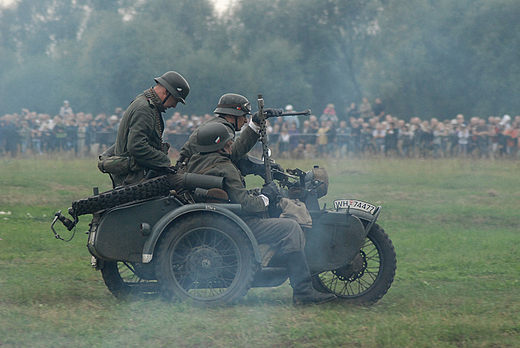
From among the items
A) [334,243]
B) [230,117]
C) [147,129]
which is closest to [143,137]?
[147,129]

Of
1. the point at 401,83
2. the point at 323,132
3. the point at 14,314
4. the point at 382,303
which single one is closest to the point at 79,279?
the point at 14,314

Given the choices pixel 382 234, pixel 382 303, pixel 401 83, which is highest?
pixel 401 83

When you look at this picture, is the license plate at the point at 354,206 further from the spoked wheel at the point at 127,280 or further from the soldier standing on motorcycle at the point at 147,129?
the spoked wheel at the point at 127,280

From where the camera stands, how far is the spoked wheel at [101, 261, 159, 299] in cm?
686

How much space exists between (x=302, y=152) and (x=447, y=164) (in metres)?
4.65

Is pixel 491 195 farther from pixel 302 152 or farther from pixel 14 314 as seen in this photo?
pixel 14 314

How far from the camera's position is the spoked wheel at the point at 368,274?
23.5 ft

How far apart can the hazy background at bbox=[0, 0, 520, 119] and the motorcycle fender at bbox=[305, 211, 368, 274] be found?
28598 mm

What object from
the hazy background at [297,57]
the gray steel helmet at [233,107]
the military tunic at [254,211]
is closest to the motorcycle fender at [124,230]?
the military tunic at [254,211]

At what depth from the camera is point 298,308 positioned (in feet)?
22.3

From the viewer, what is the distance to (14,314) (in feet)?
20.5

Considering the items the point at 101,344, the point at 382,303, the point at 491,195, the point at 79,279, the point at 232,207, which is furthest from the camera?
the point at 491,195

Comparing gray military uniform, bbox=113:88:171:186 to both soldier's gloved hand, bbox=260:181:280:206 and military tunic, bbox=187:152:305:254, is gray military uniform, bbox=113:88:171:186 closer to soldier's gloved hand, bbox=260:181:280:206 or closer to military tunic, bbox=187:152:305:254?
military tunic, bbox=187:152:305:254

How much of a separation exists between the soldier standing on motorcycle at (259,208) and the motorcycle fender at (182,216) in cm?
18
